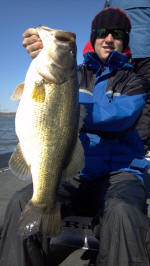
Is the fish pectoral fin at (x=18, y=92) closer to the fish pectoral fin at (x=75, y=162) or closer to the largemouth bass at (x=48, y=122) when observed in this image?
the largemouth bass at (x=48, y=122)

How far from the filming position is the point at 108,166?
2.89m

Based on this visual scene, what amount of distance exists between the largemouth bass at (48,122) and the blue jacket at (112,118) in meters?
0.44

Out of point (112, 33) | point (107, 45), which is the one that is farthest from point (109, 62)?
point (112, 33)

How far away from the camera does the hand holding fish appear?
219 centimetres

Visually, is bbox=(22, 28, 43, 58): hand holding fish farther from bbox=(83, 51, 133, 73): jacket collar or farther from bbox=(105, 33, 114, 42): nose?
bbox=(105, 33, 114, 42): nose

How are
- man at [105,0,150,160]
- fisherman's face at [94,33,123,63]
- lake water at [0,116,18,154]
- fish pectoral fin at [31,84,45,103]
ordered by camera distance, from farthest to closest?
1. lake water at [0,116,18,154]
2. man at [105,0,150,160]
3. fisherman's face at [94,33,123,63]
4. fish pectoral fin at [31,84,45,103]

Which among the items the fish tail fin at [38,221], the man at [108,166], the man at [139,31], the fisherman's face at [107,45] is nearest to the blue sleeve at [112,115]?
the man at [108,166]

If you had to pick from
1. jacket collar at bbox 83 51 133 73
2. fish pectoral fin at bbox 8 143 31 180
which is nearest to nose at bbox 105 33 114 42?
jacket collar at bbox 83 51 133 73

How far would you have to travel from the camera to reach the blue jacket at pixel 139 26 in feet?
13.9

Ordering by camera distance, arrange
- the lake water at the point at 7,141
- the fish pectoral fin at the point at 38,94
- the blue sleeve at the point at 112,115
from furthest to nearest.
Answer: the lake water at the point at 7,141
the blue sleeve at the point at 112,115
the fish pectoral fin at the point at 38,94

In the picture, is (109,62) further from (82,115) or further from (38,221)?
(38,221)

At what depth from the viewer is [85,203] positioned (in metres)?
2.96

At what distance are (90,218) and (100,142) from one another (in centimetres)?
92

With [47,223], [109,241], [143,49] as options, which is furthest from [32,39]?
[143,49]
